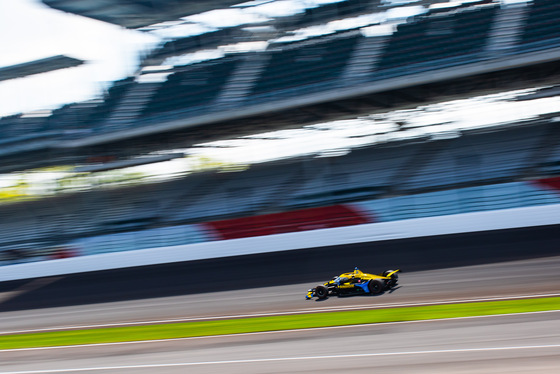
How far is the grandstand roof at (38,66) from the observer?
1903 centimetres

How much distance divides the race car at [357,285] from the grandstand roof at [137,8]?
10.3 m

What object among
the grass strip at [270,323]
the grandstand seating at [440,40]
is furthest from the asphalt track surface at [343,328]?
the grandstand seating at [440,40]

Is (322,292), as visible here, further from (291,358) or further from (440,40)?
(440,40)

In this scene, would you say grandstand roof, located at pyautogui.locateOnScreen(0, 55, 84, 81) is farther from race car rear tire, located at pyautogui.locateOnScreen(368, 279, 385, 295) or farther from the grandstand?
race car rear tire, located at pyautogui.locateOnScreen(368, 279, 385, 295)

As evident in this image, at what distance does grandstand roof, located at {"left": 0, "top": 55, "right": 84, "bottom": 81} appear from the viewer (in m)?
19.0

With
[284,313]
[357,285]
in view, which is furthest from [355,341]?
[284,313]

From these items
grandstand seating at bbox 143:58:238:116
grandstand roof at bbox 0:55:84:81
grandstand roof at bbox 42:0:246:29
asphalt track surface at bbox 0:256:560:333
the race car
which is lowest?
asphalt track surface at bbox 0:256:560:333

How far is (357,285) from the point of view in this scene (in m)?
9.65

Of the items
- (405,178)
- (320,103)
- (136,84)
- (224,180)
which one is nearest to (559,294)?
(405,178)

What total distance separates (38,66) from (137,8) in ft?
18.3

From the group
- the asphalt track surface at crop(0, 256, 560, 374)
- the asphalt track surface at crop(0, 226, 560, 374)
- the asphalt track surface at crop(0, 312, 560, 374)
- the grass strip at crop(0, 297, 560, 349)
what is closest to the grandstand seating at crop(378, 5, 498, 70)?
the asphalt track surface at crop(0, 226, 560, 374)

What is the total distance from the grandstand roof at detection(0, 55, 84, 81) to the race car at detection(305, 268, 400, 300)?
14108 millimetres

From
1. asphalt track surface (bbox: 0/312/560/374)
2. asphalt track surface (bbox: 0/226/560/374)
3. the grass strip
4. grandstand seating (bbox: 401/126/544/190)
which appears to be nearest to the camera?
asphalt track surface (bbox: 0/312/560/374)

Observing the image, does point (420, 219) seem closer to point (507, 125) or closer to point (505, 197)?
point (505, 197)
